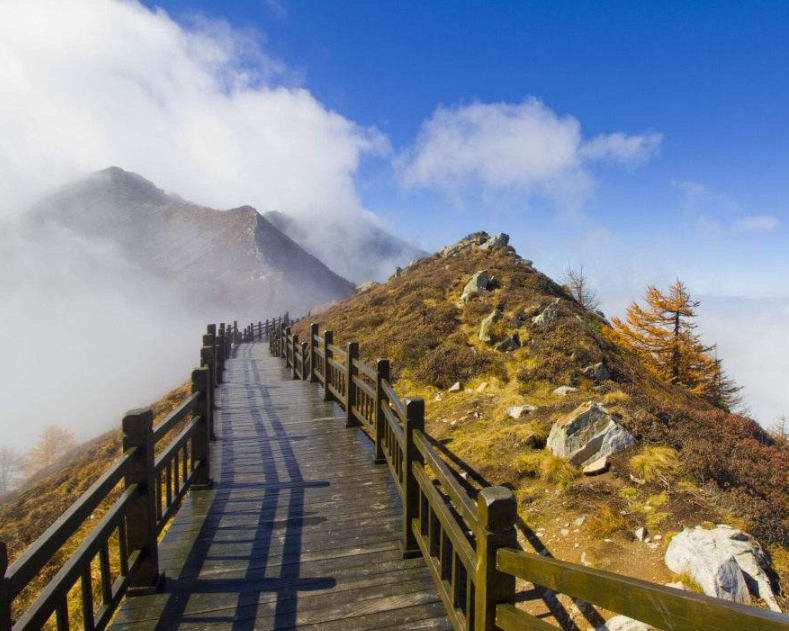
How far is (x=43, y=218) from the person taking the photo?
4774 inches

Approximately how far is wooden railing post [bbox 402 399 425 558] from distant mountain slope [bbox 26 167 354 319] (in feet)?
269

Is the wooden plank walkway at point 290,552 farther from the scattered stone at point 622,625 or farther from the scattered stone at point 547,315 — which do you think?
the scattered stone at point 547,315

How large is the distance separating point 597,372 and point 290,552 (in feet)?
29.6

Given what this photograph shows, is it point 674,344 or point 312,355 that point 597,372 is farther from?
point 674,344

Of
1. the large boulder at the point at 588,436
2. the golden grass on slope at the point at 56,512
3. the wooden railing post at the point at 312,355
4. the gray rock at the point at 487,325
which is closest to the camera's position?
the large boulder at the point at 588,436

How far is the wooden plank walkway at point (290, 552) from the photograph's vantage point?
341 centimetres

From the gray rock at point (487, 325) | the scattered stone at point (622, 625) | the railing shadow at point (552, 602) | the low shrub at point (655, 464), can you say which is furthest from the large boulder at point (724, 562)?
the gray rock at point (487, 325)

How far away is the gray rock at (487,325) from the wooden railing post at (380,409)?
7889 millimetres

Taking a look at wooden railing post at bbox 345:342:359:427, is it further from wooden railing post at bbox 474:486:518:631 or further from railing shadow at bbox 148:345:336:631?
wooden railing post at bbox 474:486:518:631

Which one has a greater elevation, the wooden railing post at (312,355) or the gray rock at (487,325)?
the gray rock at (487,325)

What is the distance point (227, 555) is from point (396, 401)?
2.37 meters

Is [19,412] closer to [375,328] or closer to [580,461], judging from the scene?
[375,328]

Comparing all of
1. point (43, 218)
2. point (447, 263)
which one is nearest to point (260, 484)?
point (447, 263)

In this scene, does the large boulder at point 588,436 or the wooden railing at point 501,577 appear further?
the large boulder at point 588,436
